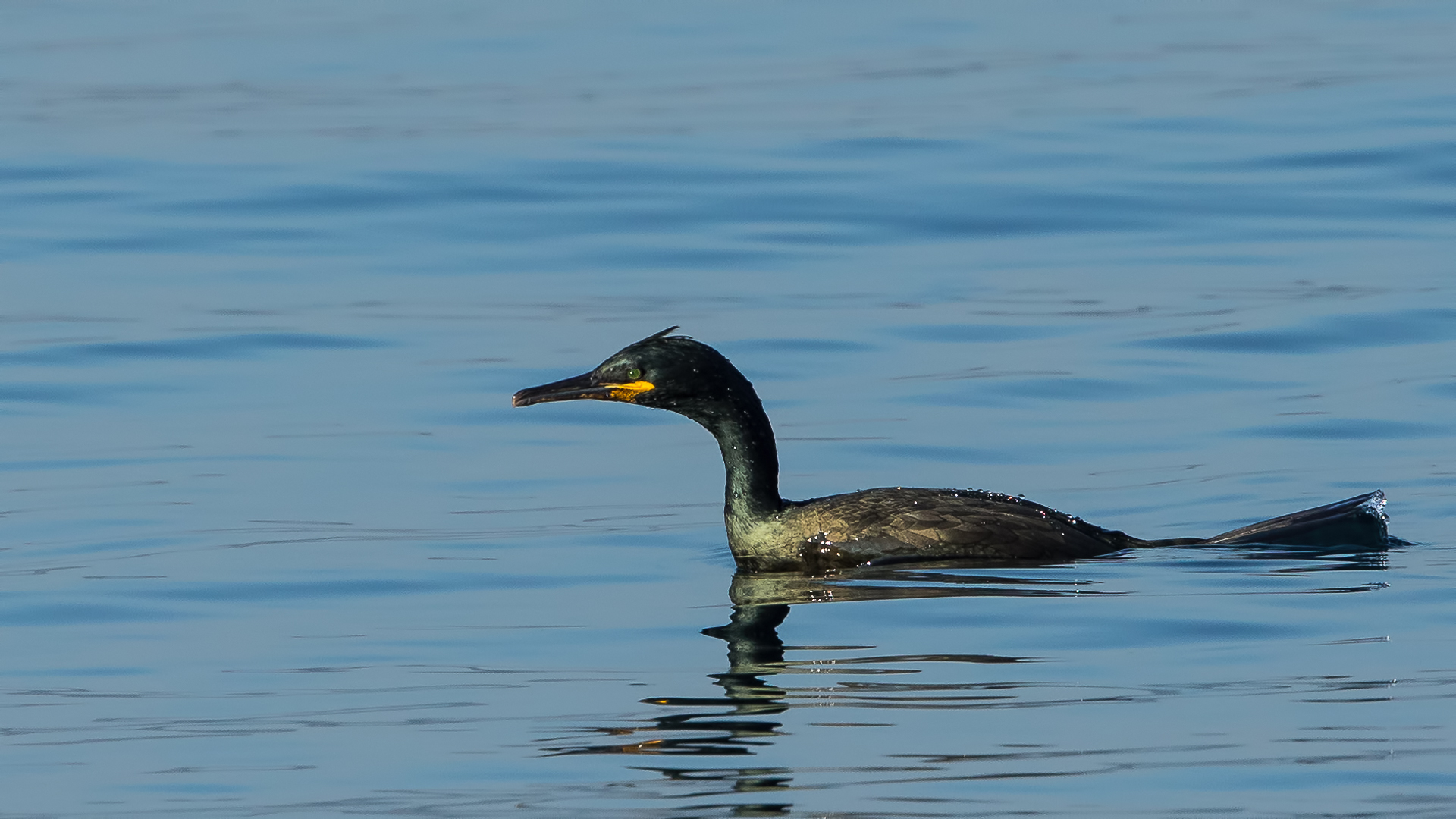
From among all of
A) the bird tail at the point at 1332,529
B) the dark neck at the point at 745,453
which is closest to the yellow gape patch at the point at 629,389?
the dark neck at the point at 745,453

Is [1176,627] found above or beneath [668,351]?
beneath

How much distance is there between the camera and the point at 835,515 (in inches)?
408

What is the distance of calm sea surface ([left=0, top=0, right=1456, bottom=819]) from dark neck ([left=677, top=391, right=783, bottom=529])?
32 cm

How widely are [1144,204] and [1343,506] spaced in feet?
31.5

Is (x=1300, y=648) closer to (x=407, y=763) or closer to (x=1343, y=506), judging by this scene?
(x=1343, y=506)

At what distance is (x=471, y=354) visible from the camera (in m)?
14.9

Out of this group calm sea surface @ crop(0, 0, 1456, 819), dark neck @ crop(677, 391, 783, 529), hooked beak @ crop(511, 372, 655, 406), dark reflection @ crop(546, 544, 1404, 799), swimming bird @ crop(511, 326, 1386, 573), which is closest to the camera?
dark reflection @ crop(546, 544, 1404, 799)

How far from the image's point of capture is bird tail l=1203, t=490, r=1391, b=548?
10188 millimetres

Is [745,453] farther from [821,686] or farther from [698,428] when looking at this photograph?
[698,428]

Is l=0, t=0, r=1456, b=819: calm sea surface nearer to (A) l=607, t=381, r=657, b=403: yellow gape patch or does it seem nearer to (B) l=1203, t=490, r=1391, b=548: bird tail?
(B) l=1203, t=490, r=1391, b=548: bird tail

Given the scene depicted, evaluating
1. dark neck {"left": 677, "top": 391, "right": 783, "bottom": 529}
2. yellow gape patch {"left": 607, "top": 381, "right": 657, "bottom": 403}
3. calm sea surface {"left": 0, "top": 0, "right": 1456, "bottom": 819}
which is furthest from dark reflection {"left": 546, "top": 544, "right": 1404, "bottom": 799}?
yellow gape patch {"left": 607, "top": 381, "right": 657, "bottom": 403}

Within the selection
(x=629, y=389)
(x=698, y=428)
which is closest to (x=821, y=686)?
(x=629, y=389)

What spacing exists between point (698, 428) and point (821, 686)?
6.07m

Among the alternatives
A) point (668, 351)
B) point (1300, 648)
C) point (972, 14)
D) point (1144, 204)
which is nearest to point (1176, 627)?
point (1300, 648)
